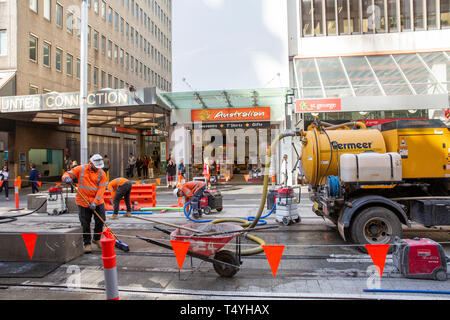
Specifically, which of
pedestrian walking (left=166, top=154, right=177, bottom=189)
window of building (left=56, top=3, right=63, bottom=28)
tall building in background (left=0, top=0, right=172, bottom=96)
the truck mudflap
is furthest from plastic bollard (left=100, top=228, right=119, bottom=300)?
window of building (left=56, top=3, right=63, bottom=28)

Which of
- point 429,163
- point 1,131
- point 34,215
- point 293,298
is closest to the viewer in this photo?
point 293,298

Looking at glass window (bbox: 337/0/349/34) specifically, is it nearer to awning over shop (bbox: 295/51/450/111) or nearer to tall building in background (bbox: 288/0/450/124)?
tall building in background (bbox: 288/0/450/124)

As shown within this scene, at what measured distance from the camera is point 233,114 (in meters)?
21.1

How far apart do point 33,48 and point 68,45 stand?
498cm

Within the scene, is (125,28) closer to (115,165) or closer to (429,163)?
(115,165)

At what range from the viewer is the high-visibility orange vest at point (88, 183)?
6.41m

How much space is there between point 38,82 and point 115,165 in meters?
14.8

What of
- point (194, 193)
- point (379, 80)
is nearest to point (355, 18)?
point (379, 80)

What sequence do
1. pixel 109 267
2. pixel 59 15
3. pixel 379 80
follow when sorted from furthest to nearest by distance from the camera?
pixel 59 15 < pixel 379 80 < pixel 109 267

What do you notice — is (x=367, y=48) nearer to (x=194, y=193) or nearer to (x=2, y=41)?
(x=194, y=193)

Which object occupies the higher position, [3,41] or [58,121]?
[3,41]

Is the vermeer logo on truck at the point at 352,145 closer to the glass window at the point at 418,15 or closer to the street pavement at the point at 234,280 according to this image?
the street pavement at the point at 234,280

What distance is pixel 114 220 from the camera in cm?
969

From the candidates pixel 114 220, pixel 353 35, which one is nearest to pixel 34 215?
pixel 114 220
